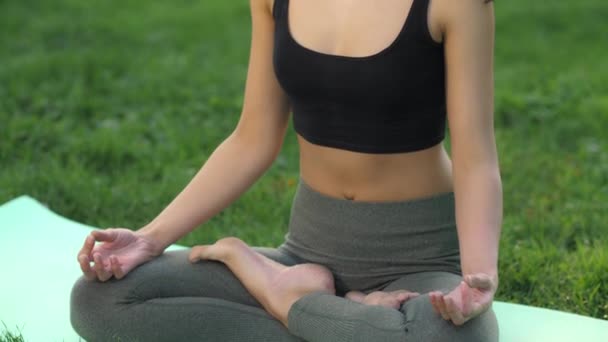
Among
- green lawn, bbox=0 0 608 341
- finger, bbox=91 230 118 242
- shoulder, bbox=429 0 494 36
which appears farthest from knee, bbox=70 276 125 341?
green lawn, bbox=0 0 608 341

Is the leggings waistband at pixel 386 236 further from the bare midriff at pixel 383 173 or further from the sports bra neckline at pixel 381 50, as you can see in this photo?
the sports bra neckline at pixel 381 50

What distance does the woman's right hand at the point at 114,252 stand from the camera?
2654 mm

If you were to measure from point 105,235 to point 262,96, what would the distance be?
1.78 ft

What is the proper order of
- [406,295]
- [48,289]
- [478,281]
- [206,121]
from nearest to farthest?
[478,281] < [406,295] < [48,289] < [206,121]

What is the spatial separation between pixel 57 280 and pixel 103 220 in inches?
34.2

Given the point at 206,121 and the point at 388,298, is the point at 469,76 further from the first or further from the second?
the point at 206,121

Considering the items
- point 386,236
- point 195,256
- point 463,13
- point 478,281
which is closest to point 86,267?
point 195,256

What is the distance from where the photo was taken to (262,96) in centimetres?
287

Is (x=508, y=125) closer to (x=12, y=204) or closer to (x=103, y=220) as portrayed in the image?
(x=103, y=220)

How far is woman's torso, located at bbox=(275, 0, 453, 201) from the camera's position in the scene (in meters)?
2.61

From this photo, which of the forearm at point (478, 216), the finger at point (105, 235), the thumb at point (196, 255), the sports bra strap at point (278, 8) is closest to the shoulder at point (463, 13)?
the forearm at point (478, 216)

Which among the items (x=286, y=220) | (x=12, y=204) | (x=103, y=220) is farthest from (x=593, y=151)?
(x=12, y=204)

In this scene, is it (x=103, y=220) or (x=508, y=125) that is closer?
(x=103, y=220)

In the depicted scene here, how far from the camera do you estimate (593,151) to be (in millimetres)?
5039
